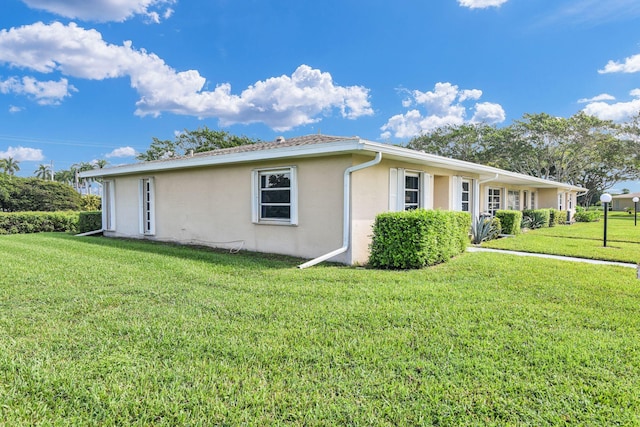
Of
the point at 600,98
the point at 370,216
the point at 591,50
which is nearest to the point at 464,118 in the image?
the point at 600,98

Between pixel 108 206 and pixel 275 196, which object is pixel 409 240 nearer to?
pixel 275 196

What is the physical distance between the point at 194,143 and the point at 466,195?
2929cm

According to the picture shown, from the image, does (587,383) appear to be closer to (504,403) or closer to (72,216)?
(504,403)

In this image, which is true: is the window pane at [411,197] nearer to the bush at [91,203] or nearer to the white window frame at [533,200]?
the white window frame at [533,200]

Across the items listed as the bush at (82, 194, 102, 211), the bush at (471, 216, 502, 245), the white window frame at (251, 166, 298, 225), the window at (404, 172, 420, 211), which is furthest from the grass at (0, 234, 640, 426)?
the bush at (82, 194, 102, 211)

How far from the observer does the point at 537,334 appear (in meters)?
3.44

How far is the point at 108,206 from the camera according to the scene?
44.3 ft

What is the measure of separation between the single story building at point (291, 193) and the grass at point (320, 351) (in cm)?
220

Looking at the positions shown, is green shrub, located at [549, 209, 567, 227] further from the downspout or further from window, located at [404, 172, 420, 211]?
the downspout

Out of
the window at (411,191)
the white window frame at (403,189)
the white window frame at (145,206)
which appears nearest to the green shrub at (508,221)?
the white window frame at (403,189)

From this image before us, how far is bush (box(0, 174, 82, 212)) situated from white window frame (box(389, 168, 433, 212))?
3033 centimetres

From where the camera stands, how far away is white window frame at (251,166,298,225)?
7.97 metres

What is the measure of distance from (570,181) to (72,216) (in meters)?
45.7

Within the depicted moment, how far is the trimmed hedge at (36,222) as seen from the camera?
15.6 meters
